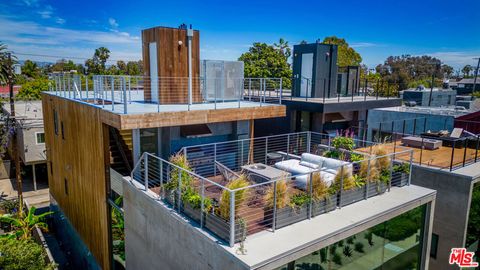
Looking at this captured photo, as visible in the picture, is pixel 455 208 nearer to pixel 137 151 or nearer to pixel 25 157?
pixel 137 151

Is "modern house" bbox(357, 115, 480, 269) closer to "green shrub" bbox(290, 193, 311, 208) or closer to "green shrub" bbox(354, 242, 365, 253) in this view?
"green shrub" bbox(354, 242, 365, 253)

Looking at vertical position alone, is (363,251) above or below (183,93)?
below

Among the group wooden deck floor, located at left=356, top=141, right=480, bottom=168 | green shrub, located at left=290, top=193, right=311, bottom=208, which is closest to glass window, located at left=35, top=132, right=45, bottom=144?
wooden deck floor, located at left=356, top=141, right=480, bottom=168

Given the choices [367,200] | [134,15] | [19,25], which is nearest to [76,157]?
[367,200]

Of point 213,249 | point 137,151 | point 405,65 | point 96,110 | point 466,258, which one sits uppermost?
point 405,65

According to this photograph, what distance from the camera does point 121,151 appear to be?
10.4 meters

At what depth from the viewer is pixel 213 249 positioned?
547 cm

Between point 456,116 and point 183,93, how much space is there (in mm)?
13804

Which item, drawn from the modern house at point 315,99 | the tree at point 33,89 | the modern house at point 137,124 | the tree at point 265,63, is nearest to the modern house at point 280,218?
the modern house at point 137,124

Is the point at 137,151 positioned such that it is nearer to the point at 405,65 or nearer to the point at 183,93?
the point at 183,93

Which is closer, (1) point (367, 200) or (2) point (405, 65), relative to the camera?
(1) point (367, 200)

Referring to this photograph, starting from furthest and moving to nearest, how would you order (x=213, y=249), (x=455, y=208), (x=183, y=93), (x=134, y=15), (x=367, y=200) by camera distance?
(x=134, y=15) → (x=183, y=93) → (x=455, y=208) → (x=367, y=200) → (x=213, y=249)

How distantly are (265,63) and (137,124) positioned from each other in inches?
1147

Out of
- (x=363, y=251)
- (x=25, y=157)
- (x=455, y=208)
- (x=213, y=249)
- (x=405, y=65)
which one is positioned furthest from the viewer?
(x=405, y=65)
